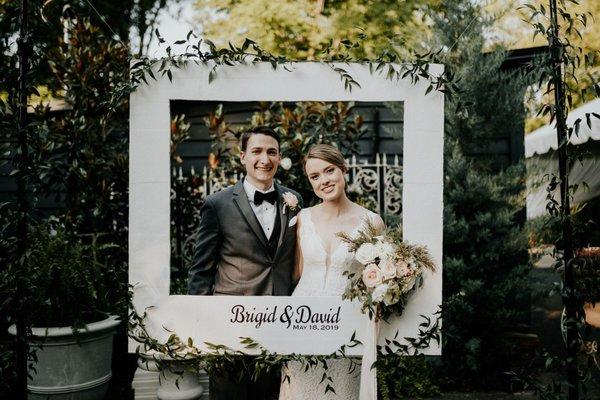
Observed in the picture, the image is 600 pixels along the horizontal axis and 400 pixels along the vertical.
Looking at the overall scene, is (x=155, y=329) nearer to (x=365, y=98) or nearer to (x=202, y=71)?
(x=202, y=71)

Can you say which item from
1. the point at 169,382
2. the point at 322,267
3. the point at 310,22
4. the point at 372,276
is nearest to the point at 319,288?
the point at 322,267

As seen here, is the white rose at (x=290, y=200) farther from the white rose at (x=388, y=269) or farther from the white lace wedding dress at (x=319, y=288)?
the white rose at (x=388, y=269)

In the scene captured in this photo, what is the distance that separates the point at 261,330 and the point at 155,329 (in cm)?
50

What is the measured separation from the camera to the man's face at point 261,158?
2.66 metres

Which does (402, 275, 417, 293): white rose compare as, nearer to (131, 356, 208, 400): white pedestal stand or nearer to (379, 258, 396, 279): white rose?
(379, 258, 396, 279): white rose

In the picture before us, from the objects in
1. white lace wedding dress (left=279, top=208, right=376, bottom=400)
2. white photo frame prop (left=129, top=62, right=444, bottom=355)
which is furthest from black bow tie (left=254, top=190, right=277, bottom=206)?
white photo frame prop (left=129, top=62, right=444, bottom=355)

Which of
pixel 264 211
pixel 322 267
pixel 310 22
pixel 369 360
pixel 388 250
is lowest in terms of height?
pixel 369 360

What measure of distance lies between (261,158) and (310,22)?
601 cm

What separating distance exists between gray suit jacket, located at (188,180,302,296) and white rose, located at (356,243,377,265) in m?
0.39

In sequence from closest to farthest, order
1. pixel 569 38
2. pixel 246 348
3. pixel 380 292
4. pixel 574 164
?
pixel 380 292
pixel 246 348
pixel 569 38
pixel 574 164

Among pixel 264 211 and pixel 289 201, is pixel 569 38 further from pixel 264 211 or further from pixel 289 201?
pixel 264 211

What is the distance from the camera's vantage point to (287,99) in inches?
95.2

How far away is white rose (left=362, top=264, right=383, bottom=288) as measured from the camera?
7.51 ft

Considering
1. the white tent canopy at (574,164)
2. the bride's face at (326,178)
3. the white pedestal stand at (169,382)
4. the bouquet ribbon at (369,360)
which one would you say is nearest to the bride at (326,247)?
the bride's face at (326,178)
